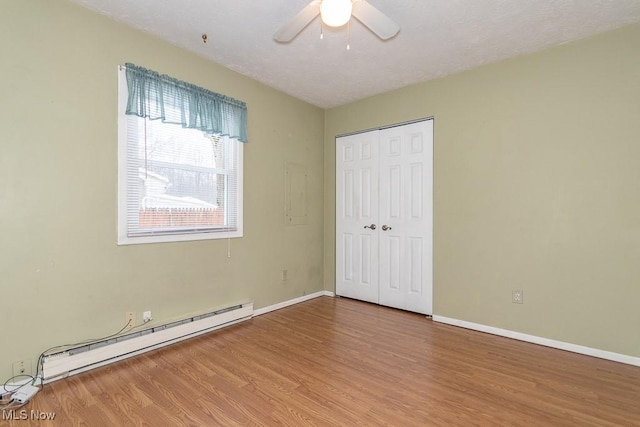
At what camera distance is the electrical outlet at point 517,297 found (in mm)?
2957

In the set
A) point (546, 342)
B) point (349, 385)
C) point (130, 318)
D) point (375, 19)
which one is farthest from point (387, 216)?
point (130, 318)

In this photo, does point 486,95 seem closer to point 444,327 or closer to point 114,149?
point 444,327

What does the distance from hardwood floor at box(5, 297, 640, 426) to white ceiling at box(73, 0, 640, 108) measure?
2.75m

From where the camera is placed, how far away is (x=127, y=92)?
2537 mm

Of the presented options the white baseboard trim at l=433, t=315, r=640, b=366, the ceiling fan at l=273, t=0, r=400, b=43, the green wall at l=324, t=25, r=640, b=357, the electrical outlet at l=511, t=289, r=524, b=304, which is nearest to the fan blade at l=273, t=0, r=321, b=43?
the ceiling fan at l=273, t=0, r=400, b=43

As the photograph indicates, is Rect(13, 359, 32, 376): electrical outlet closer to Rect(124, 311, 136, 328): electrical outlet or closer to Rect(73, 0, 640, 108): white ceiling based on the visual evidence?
Rect(124, 311, 136, 328): electrical outlet

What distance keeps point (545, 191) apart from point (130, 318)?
387 cm

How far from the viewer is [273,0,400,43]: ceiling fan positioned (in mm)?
1678

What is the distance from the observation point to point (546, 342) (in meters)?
2.81

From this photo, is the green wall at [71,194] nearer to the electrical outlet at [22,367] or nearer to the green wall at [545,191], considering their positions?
the electrical outlet at [22,367]

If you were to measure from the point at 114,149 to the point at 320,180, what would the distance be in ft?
8.62

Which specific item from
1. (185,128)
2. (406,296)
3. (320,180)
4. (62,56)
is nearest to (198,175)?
(185,128)

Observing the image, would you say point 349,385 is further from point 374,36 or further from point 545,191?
point 374,36

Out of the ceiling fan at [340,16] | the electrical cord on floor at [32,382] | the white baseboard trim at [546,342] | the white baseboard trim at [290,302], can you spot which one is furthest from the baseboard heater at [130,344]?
the ceiling fan at [340,16]
